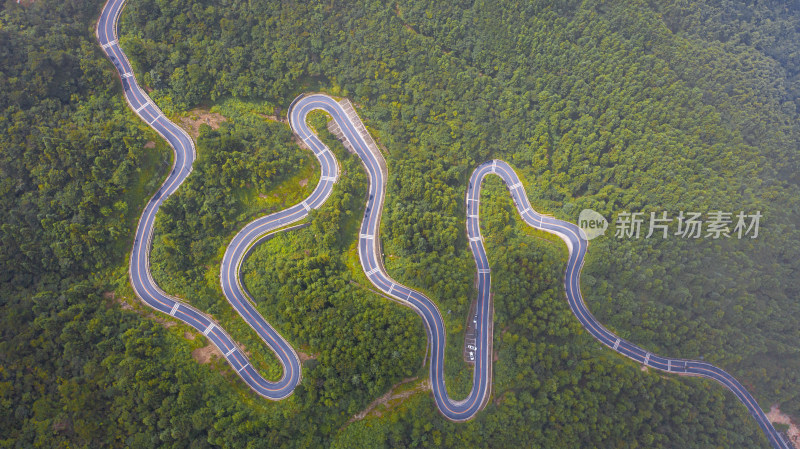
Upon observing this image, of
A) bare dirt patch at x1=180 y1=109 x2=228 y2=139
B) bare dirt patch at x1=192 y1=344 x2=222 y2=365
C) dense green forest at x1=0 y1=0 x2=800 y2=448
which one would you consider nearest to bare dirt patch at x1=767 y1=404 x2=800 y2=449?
dense green forest at x1=0 y1=0 x2=800 y2=448

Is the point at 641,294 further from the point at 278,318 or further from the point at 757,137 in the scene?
the point at 278,318

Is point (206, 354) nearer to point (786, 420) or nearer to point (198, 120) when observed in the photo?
point (198, 120)

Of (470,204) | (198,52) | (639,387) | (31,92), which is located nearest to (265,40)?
(198,52)

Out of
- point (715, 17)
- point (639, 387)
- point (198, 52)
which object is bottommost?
point (639, 387)

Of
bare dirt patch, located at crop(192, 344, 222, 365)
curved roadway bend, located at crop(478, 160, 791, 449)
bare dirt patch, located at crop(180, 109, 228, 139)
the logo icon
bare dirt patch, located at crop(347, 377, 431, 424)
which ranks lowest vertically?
bare dirt patch, located at crop(192, 344, 222, 365)

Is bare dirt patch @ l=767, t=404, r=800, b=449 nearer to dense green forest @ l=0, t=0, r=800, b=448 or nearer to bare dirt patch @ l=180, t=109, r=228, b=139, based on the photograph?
dense green forest @ l=0, t=0, r=800, b=448

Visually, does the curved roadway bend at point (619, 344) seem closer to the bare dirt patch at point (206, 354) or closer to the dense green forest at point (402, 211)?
the dense green forest at point (402, 211)

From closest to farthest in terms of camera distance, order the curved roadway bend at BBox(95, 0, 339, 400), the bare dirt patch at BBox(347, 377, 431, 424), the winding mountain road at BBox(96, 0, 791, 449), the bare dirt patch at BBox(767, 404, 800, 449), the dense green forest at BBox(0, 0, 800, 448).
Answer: the dense green forest at BBox(0, 0, 800, 448) < the bare dirt patch at BBox(347, 377, 431, 424) < the curved roadway bend at BBox(95, 0, 339, 400) < the winding mountain road at BBox(96, 0, 791, 449) < the bare dirt patch at BBox(767, 404, 800, 449)

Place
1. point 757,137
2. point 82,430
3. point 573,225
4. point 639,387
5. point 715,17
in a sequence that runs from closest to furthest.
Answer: point 82,430 < point 639,387 < point 573,225 < point 757,137 < point 715,17
